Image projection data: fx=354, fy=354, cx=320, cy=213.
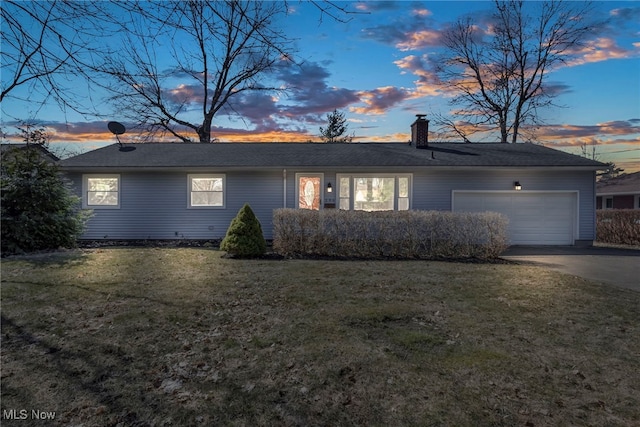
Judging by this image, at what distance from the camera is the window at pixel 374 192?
12.8 metres

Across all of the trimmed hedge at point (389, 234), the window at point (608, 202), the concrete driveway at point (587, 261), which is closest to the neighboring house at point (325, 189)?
the concrete driveway at point (587, 261)

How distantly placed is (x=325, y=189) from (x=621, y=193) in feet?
78.5

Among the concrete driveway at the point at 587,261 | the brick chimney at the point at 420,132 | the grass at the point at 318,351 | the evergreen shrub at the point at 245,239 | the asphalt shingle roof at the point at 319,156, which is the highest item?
the brick chimney at the point at 420,132

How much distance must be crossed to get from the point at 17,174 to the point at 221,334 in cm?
925

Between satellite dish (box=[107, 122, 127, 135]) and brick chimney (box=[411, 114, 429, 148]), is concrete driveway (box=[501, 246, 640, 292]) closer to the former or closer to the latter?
brick chimney (box=[411, 114, 429, 148])

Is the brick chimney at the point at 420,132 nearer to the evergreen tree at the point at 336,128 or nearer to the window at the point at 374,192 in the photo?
the window at the point at 374,192

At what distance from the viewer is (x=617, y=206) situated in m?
26.6

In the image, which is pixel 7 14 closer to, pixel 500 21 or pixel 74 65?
pixel 74 65

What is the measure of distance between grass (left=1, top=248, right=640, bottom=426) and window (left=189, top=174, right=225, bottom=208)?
652cm

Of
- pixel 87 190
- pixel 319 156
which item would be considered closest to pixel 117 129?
pixel 87 190

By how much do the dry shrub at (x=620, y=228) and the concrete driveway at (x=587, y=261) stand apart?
12.9 feet

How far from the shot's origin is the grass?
2.70 m

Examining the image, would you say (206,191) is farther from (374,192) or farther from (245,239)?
(374,192)

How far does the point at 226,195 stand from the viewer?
42.2 feet
